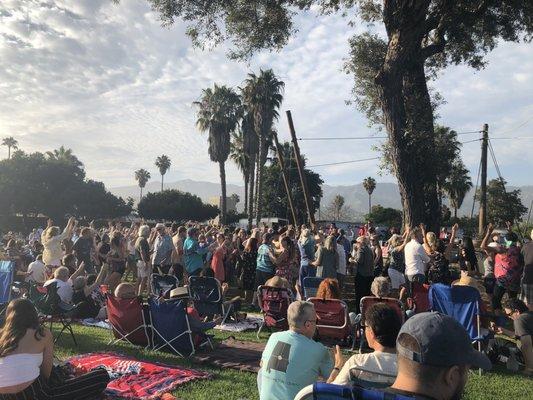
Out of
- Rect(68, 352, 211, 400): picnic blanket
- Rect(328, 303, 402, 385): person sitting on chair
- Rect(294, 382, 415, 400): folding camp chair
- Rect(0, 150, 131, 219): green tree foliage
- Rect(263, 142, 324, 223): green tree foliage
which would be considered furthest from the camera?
Rect(263, 142, 324, 223): green tree foliage

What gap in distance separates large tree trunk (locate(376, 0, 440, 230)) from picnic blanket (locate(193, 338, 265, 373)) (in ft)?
25.6

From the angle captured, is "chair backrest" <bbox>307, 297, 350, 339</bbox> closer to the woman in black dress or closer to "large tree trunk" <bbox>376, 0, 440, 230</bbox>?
the woman in black dress

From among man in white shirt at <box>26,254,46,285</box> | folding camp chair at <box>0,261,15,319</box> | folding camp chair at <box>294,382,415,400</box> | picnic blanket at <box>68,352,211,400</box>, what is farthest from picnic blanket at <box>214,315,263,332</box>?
folding camp chair at <box>294,382,415,400</box>

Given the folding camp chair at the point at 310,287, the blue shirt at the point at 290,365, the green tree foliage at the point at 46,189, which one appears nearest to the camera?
the blue shirt at the point at 290,365

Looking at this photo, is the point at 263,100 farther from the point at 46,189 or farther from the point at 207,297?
the point at 207,297

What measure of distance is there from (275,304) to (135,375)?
2992 millimetres

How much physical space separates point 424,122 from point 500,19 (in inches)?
186

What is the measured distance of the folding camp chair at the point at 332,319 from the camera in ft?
23.8

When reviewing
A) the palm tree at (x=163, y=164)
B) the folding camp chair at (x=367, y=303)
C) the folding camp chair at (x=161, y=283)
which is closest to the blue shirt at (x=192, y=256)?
the folding camp chair at (x=161, y=283)

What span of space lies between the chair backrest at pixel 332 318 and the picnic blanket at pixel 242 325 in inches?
86.9

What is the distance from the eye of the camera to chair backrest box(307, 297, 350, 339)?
7.24 metres

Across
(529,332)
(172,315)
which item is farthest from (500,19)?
(172,315)

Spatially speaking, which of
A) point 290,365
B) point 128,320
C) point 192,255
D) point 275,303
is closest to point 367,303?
point 275,303

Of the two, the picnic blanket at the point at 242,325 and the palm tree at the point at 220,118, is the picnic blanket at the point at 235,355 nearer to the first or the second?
the picnic blanket at the point at 242,325
